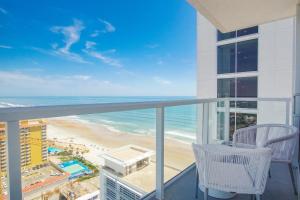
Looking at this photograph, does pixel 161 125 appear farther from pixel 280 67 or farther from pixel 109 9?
pixel 109 9

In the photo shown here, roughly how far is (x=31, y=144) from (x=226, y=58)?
33.7ft

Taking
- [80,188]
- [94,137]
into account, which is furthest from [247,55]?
[80,188]

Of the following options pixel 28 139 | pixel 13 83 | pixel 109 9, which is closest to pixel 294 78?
pixel 28 139

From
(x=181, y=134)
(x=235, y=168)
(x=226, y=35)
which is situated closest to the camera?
(x=235, y=168)

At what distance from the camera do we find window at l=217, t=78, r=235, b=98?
9486 millimetres

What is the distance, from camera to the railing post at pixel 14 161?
921 millimetres

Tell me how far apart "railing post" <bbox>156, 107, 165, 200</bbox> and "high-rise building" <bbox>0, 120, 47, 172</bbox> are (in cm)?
114

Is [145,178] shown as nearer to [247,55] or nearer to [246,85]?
[246,85]

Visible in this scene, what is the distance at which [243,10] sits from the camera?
10.7 ft

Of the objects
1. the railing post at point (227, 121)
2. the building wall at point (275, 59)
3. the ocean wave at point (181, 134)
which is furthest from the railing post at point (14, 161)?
the building wall at point (275, 59)

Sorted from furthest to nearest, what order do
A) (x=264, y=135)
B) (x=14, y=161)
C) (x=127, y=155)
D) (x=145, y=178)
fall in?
(x=264, y=135), (x=145, y=178), (x=127, y=155), (x=14, y=161)

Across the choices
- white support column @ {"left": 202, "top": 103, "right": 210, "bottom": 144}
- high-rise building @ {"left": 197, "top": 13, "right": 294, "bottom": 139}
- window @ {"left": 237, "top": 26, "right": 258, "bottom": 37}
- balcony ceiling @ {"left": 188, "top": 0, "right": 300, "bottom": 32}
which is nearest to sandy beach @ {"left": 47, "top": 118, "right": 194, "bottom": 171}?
white support column @ {"left": 202, "top": 103, "right": 210, "bottom": 144}

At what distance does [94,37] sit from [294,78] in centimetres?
2858

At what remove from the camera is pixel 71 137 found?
1261 mm
